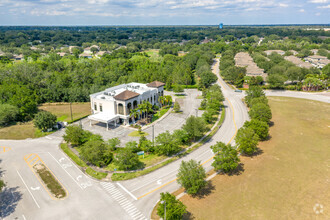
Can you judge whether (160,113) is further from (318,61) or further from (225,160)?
(318,61)

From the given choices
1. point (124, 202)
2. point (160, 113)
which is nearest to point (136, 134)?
point (160, 113)

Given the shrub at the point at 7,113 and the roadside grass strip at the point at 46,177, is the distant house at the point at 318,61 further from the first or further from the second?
the shrub at the point at 7,113

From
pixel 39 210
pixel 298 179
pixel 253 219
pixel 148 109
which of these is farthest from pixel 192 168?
pixel 148 109

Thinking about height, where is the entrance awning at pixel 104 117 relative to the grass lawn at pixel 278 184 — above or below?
above

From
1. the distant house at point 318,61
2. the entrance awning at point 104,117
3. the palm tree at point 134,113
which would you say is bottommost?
the entrance awning at point 104,117

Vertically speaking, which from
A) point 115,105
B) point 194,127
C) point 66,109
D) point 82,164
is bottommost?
point 82,164

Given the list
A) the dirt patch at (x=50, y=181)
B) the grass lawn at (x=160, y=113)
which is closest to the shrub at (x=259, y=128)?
the grass lawn at (x=160, y=113)
